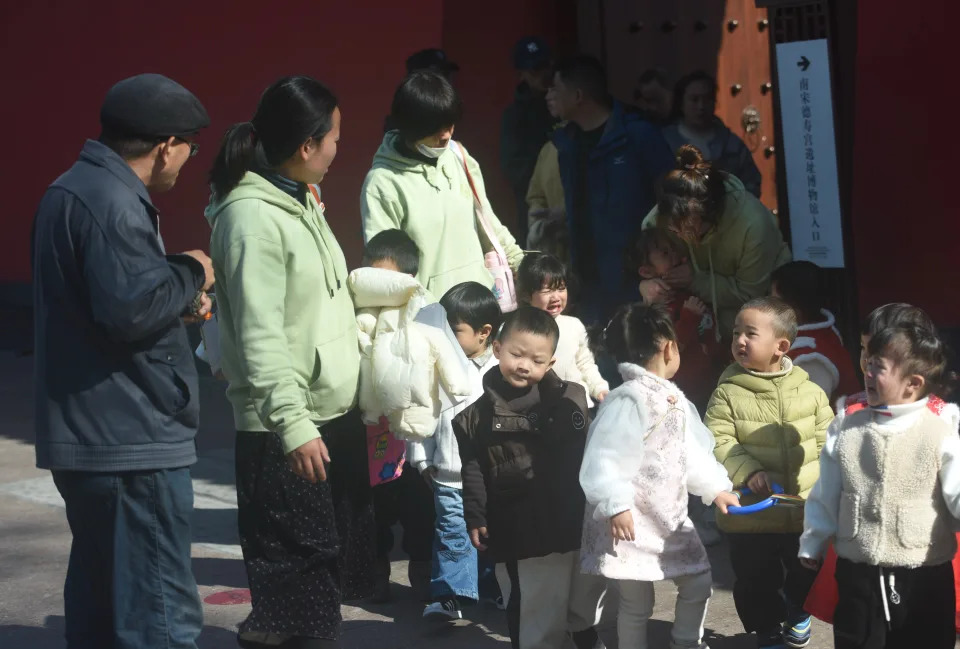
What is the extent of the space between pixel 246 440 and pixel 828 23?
3701 millimetres

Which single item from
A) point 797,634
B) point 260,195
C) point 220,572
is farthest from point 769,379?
point 220,572

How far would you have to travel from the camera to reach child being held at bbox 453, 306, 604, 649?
445cm

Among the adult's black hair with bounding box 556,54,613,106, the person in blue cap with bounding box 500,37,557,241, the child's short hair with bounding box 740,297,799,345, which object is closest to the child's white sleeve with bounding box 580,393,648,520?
the child's short hair with bounding box 740,297,799,345

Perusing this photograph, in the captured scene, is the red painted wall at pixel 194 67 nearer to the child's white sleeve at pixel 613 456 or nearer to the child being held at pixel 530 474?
the child being held at pixel 530 474

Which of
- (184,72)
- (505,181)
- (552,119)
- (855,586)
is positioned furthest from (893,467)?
(184,72)

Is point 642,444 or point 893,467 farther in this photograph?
point 642,444

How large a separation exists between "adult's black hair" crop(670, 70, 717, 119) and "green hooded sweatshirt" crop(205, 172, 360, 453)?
3.35 m

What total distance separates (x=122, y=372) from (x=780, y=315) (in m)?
2.22

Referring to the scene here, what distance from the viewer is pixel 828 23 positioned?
639 cm

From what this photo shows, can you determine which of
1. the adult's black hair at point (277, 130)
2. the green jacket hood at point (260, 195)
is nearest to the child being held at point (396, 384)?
the green jacket hood at point (260, 195)

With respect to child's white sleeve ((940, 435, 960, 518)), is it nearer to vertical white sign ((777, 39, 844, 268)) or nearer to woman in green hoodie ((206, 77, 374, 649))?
woman in green hoodie ((206, 77, 374, 649))

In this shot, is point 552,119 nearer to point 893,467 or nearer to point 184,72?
point 184,72

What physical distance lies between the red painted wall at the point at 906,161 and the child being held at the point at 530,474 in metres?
3.23

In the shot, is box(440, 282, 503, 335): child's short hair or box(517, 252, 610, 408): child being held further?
box(517, 252, 610, 408): child being held
